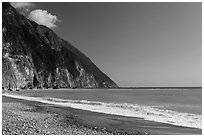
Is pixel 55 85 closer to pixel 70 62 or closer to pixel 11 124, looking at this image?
pixel 70 62

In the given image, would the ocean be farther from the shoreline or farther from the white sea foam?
the shoreline

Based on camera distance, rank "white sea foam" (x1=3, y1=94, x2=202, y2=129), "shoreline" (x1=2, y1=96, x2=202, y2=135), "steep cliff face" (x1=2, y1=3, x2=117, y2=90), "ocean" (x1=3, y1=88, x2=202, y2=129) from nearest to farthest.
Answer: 1. "shoreline" (x1=2, y1=96, x2=202, y2=135)
2. "white sea foam" (x1=3, y1=94, x2=202, y2=129)
3. "ocean" (x1=3, y1=88, x2=202, y2=129)
4. "steep cliff face" (x1=2, y1=3, x2=117, y2=90)

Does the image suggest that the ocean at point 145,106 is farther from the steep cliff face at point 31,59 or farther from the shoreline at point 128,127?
the steep cliff face at point 31,59

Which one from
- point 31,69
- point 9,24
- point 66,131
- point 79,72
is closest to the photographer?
point 66,131

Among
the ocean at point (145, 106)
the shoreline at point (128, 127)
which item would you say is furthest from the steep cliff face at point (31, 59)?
the shoreline at point (128, 127)

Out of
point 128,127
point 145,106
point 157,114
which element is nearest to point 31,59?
point 145,106

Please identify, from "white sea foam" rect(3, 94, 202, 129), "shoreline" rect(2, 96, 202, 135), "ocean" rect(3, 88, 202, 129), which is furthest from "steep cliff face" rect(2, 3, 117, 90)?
"shoreline" rect(2, 96, 202, 135)

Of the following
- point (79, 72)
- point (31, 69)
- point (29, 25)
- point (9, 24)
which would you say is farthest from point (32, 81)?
point (79, 72)

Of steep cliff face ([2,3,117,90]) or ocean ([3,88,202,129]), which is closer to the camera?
ocean ([3,88,202,129])

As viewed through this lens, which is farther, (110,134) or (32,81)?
(32,81)
